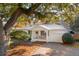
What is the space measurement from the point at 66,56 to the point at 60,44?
14 cm

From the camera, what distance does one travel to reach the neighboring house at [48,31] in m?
1.35

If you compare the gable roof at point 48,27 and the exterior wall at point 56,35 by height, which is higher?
Result: the gable roof at point 48,27

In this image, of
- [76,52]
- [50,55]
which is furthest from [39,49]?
[76,52]

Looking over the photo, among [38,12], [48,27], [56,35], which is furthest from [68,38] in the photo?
[38,12]

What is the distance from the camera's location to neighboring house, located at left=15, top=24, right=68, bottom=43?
1.35 meters

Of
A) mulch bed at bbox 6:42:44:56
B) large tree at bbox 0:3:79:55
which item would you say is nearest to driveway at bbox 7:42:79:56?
mulch bed at bbox 6:42:44:56

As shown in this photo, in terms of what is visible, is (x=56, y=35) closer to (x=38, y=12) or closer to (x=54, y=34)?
(x=54, y=34)

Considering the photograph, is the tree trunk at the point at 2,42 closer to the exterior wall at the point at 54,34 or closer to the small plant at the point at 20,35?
the small plant at the point at 20,35

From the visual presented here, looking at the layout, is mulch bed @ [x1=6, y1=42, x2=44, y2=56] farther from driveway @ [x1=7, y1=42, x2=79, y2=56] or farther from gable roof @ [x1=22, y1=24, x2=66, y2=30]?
gable roof @ [x1=22, y1=24, x2=66, y2=30]

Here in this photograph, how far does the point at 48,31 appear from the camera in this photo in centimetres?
136

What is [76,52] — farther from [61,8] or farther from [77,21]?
[61,8]

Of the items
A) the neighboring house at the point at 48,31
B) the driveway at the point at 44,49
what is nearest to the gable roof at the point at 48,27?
the neighboring house at the point at 48,31

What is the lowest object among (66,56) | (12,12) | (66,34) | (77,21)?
(66,56)

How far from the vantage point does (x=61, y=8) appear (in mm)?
1355
